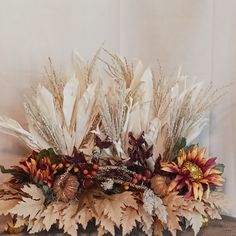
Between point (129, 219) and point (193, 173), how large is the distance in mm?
193

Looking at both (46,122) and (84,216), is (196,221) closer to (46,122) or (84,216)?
(84,216)

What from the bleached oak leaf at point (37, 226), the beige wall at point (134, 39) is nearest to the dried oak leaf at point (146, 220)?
the bleached oak leaf at point (37, 226)

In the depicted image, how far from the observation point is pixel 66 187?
1.05m

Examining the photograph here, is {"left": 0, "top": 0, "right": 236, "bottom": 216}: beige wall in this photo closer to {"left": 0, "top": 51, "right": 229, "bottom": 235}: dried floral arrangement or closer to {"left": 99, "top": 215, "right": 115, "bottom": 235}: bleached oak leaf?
{"left": 0, "top": 51, "right": 229, "bottom": 235}: dried floral arrangement

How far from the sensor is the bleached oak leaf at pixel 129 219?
1004 millimetres

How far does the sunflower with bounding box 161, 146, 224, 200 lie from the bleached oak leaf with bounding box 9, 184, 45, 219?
0.96 ft

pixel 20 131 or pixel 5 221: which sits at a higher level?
pixel 20 131

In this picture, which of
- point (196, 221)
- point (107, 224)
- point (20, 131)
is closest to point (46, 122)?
point (20, 131)

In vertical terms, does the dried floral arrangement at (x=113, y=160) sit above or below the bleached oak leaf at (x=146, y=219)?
above

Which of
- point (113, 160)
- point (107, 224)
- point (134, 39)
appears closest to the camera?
point (107, 224)

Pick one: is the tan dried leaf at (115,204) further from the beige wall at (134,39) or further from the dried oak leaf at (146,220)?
the beige wall at (134,39)

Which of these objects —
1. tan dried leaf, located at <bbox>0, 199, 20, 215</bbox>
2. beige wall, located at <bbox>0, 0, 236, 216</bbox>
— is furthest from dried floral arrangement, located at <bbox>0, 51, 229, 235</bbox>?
beige wall, located at <bbox>0, 0, 236, 216</bbox>

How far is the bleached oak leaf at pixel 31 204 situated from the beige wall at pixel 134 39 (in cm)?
30

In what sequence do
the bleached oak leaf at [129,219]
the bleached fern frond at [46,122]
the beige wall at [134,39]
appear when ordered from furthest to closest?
the beige wall at [134,39] → the bleached fern frond at [46,122] → the bleached oak leaf at [129,219]
